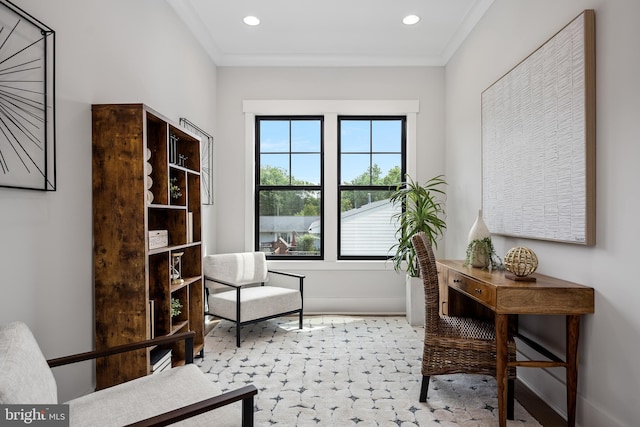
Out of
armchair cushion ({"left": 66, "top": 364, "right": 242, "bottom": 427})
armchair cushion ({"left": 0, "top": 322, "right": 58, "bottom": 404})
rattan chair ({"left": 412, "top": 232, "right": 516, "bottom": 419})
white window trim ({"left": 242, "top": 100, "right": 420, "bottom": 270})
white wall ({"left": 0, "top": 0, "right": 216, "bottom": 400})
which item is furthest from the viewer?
white window trim ({"left": 242, "top": 100, "right": 420, "bottom": 270})

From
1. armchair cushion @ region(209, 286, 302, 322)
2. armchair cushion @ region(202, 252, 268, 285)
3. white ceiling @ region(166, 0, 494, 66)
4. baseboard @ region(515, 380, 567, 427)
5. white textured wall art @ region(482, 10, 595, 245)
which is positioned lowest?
baseboard @ region(515, 380, 567, 427)

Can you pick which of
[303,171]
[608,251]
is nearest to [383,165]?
[303,171]

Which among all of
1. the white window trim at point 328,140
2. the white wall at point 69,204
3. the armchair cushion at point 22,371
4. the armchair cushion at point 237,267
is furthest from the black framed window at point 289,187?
the armchair cushion at point 22,371

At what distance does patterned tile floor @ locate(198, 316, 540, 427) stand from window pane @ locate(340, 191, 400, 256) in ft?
3.18

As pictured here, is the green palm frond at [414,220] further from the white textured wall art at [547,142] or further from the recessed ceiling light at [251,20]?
the recessed ceiling light at [251,20]

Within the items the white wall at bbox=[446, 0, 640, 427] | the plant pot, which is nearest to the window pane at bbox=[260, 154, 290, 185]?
the plant pot

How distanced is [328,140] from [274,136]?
65 centimetres

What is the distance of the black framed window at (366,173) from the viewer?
455 cm

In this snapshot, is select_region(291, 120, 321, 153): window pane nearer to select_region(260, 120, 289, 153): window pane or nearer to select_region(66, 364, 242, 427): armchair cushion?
select_region(260, 120, 289, 153): window pane

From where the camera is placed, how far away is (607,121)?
6.13 feet

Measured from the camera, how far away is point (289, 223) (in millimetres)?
4566

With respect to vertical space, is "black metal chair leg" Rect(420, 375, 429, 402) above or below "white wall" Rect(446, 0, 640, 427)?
below

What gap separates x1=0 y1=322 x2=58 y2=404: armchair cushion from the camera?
3.74 feet

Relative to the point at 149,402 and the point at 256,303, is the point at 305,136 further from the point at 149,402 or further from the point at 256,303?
the point at 149,402
